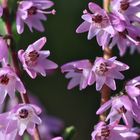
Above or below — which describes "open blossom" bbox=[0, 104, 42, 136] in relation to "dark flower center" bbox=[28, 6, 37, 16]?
below

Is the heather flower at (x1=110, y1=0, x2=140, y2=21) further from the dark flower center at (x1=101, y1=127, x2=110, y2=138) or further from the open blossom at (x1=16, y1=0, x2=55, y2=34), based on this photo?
the dark flower center at (x1=101, y1=127, x2=110, y2=138)

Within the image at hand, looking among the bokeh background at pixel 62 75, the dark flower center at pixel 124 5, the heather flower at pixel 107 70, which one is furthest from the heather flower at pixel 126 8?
the bokeh background at pixel 62 75

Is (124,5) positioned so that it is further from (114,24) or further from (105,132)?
(105,132)

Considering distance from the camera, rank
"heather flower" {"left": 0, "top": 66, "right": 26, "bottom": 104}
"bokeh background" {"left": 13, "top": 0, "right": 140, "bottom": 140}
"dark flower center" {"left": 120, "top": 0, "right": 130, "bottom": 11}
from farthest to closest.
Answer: "bokeh background" {"left": 13, "top": 0, "right": 140, "bottom": 140} → "dark flower center" {"left": 120, "top": 0, "right": 130, "bottom": 11} → "heather flower" {"left": 0, "top": 66, "right": 26, "bottom": 104}

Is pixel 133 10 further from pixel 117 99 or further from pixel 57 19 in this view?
pixel 57 19

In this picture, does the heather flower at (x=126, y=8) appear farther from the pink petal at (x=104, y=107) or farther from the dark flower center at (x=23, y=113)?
the dark flower center at (x=23, y=113)

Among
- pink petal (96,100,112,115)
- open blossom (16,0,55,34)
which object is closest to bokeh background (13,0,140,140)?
open blossom (16,0,55,34)

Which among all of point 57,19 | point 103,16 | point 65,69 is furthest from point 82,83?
point 57,19

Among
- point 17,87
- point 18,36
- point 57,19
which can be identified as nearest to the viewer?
point 17,87
